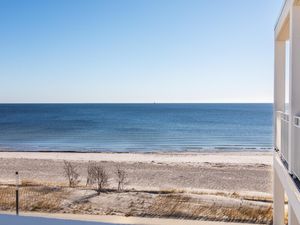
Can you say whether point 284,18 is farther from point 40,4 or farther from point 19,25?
point 19,25

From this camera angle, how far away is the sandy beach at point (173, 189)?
32.7ft

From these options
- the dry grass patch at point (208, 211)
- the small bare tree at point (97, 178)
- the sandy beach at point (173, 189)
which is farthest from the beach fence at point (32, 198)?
the dry grass patch at point (208, 211)

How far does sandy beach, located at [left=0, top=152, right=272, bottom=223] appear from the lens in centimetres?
996

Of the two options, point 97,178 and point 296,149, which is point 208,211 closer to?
point 97,178

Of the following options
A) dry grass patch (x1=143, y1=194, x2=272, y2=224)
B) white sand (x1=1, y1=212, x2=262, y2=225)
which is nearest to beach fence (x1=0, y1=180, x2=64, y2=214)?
white sand (x1=1, y1=212, x2=262, y2=225)

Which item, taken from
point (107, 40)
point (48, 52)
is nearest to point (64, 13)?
point (107, 40)

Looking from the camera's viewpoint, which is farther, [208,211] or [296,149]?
[208,211]

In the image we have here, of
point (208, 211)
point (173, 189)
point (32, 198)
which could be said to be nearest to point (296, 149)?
point (208, 211)

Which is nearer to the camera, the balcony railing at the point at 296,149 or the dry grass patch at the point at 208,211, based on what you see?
the balcony railing at the point at 296,149

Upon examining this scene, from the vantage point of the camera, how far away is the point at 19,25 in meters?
24.0

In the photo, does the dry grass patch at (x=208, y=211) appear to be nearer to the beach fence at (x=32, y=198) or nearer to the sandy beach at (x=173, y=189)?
the sandy beach at (x=173, y=189)

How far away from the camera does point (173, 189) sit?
13.4m

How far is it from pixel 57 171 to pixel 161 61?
36.8 metres

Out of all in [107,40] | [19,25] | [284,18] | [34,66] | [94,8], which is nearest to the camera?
[284,18]
